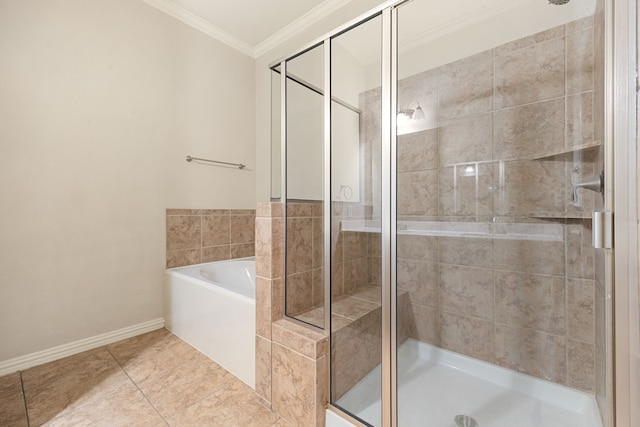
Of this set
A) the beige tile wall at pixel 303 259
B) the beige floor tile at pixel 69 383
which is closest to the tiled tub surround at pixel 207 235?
the beige floor tile at pixel 69 383

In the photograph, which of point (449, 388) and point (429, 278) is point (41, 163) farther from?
point (449, 388)

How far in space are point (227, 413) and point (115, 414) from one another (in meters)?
0.53

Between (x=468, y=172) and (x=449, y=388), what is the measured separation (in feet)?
4.10

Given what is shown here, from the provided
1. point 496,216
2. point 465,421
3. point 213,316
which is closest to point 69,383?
point 213,316

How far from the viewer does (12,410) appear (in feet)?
4.28

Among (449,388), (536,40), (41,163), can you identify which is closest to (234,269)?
(41,163)

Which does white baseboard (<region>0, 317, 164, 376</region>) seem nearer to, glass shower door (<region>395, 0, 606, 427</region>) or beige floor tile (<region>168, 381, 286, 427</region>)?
beige floor tile (<region>168, 381, 286, 427</region>)

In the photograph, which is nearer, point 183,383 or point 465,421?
point 465,421

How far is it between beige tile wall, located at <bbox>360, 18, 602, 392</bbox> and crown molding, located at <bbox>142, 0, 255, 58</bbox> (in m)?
2.03

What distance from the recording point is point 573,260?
1395mm

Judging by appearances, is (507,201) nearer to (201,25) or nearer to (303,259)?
(303,259)

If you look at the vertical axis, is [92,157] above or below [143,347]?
above

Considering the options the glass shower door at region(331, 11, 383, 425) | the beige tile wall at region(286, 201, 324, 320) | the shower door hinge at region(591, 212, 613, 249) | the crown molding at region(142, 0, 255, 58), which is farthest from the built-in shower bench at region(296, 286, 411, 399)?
the crown molding at region(142, 0, 255, 58)

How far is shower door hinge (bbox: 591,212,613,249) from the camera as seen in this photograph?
0.72 meters
